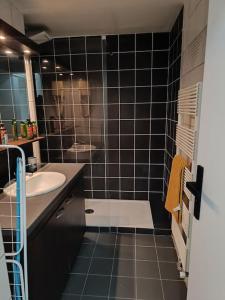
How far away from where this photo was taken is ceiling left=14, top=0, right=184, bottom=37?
1.78 m

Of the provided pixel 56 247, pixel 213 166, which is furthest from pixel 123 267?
pixel 213 166

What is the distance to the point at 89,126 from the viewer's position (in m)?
2.87

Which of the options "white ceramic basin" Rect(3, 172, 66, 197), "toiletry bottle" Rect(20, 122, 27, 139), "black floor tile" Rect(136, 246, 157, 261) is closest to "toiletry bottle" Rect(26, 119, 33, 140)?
"toiletry bottle" Rect(20, 122, 27, 139)

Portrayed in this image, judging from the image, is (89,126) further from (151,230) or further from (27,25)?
(151,230)

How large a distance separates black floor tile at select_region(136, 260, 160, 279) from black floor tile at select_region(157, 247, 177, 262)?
0.37ft

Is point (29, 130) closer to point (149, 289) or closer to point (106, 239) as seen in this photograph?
point (106, 239)

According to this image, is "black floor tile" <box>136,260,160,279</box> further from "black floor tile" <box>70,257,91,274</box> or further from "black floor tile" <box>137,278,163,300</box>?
"black floor tile" <box>70,257,91,274</box>

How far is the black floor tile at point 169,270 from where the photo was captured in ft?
5.84

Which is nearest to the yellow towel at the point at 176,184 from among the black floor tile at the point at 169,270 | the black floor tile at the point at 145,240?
the black floor tile at the point at 169,270

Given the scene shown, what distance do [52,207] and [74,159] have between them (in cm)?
173

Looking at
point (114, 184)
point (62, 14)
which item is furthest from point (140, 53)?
point (114, 184)

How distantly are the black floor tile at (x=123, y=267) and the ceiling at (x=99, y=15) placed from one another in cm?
237

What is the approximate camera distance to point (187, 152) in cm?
160

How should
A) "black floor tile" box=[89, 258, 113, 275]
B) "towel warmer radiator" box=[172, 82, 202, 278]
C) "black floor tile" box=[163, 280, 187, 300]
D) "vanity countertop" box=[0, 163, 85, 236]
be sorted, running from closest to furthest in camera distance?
"vanity countertop" box=[0, 163, 85, 236], "towel warmer radiator" box=[172, 82, 202, 278], "black floor tile" box=[163, 280, 187, 300], "black floor tile" box=[89, 258, 113, 275]
